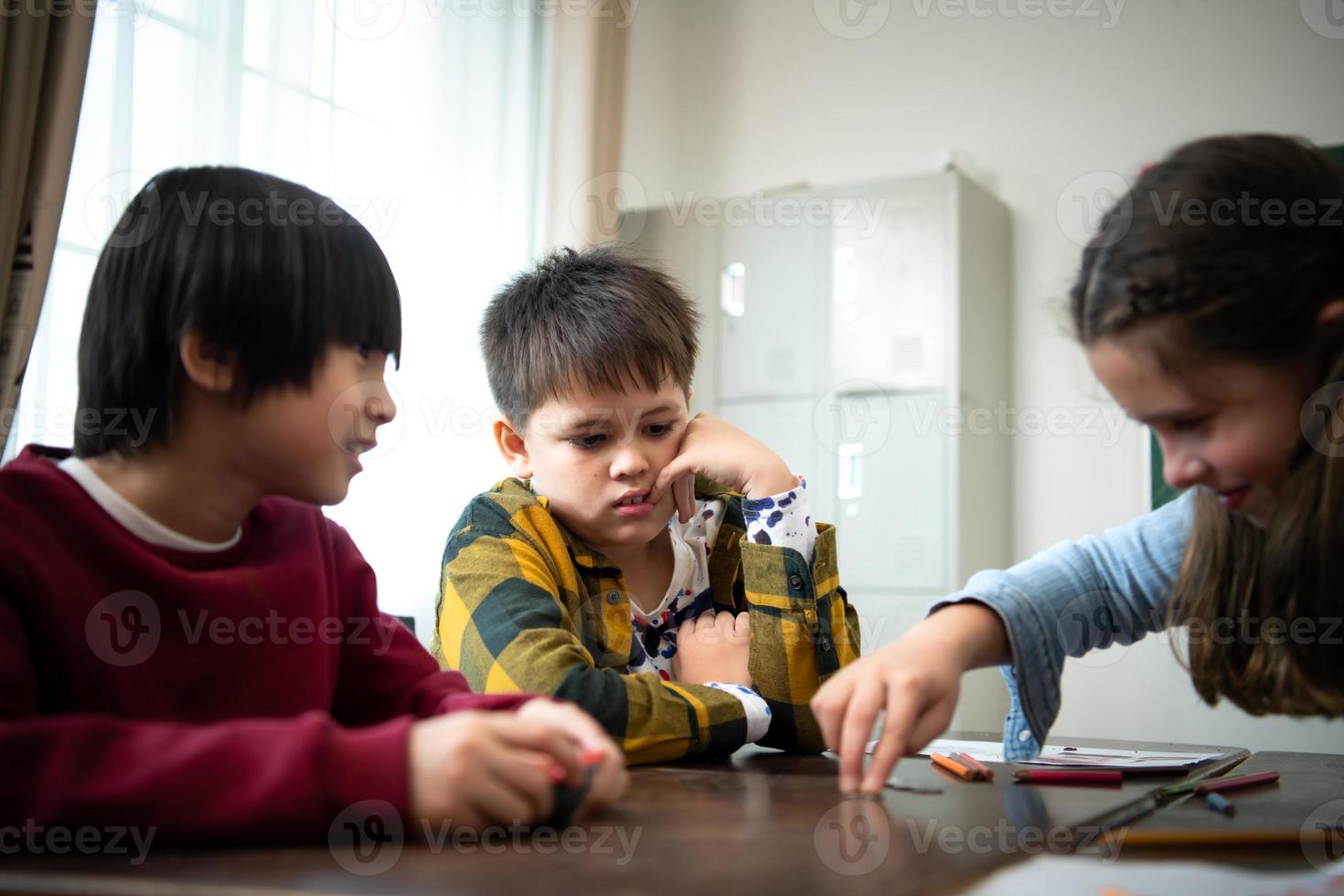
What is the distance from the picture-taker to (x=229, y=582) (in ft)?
2.84

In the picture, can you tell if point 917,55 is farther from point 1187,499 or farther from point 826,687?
point 826,687

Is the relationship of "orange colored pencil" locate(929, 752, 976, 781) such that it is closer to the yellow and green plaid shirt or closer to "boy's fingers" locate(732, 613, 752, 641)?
the yellow and green plaid shirt

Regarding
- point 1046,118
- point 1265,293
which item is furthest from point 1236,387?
point 1046,118

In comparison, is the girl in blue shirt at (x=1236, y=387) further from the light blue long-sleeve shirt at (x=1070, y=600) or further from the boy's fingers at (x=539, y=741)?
the boy's fingers at (x=539, y=741)

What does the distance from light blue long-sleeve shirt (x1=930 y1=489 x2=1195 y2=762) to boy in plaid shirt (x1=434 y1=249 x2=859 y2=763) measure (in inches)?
10.7

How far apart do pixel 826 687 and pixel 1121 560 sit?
1.42ft

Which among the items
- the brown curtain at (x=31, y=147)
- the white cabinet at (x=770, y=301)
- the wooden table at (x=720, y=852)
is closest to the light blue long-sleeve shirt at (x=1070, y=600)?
the wooden table at (x=720, y=852)

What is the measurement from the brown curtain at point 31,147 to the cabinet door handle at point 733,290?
7.46 ft

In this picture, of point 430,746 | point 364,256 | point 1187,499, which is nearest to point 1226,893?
point 430,746

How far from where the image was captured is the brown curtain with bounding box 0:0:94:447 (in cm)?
171

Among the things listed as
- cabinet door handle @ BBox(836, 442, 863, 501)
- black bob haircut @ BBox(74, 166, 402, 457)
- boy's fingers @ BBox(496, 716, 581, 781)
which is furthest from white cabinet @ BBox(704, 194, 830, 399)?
boy's fingers @ BBox(496, 716, 581, 781)

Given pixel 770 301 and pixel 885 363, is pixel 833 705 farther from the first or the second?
pixel 770 301

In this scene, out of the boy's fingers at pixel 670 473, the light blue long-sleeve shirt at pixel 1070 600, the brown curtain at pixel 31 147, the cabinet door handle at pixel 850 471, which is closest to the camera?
the light blue long-sleeve shirt at pixel 1070 600

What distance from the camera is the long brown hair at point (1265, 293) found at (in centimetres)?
84
